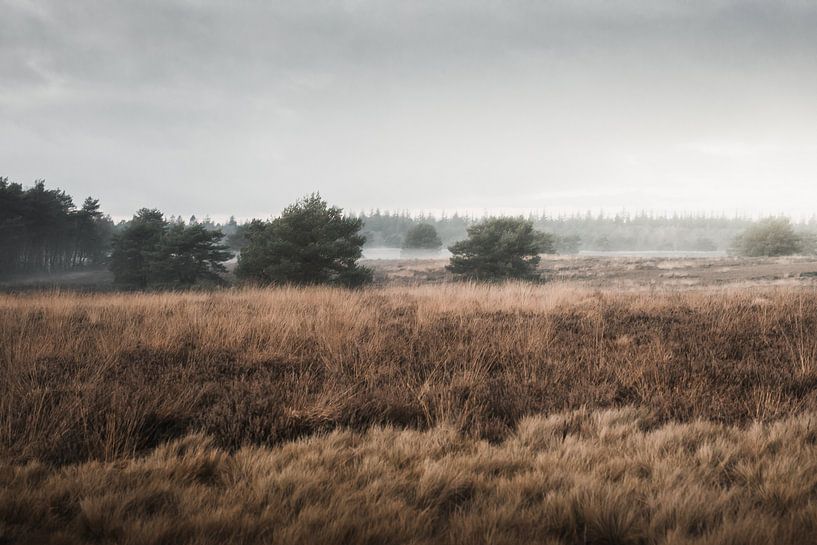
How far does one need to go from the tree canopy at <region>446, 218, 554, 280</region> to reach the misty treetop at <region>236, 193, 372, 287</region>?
9197mm

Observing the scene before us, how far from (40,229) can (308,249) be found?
150 feet

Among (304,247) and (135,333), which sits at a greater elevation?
(304,247)

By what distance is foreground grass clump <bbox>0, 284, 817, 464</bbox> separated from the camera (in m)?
3.31

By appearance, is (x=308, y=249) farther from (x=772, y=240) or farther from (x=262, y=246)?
(x=772, y=240)

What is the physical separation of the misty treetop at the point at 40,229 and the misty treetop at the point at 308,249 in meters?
34.5

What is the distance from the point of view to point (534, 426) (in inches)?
133

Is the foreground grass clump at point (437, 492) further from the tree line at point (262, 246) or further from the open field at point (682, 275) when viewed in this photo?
the open field at point (682, 275)

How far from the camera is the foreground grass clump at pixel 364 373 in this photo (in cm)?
331

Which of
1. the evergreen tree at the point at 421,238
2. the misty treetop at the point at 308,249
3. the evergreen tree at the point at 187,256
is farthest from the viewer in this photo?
the evergreen tree at the point at 421,238

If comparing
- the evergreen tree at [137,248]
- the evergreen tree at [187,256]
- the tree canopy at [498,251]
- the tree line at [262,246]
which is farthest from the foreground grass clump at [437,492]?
the evergreen tree at [137,248]

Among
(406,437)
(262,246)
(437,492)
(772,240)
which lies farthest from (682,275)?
(772,240)

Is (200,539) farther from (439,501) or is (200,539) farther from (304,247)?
(304,247)

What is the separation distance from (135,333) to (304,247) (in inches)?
474

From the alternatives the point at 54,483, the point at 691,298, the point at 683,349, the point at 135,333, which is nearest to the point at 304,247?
the point at 135,333
